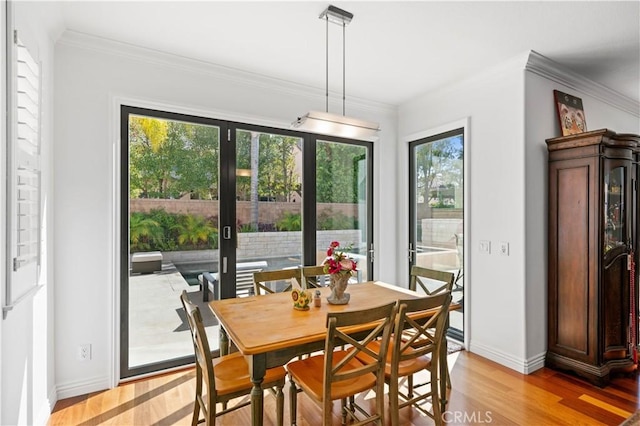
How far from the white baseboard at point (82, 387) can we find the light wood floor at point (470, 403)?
5 cm

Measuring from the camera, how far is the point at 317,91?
365 centimetres

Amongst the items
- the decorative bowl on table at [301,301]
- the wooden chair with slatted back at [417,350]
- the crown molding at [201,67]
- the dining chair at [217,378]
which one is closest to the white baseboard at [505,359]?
the wooden chair with slatted back at [417,350]

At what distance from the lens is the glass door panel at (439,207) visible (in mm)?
3668

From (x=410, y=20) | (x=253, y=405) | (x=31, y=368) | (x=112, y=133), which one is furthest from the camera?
(x=112, y=133)

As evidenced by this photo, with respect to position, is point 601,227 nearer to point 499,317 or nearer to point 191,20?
point 499,317

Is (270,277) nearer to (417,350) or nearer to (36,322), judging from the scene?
(417,350)

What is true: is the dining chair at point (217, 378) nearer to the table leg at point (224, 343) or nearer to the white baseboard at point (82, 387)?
the table leg at point (224, 343)

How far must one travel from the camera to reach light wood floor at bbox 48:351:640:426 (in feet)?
7.46

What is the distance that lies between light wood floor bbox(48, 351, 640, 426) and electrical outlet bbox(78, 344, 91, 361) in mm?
273

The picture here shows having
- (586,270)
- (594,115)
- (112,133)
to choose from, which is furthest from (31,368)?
(594,115)

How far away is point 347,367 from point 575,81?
3.46 meters

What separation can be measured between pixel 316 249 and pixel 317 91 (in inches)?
67.5

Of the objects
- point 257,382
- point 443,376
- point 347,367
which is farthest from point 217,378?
point 443,376

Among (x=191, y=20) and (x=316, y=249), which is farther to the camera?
(x=316, y=249)
